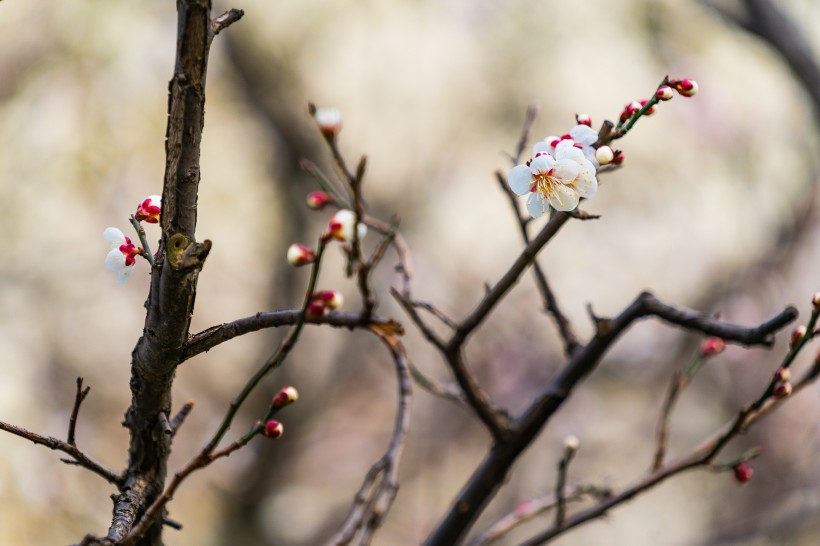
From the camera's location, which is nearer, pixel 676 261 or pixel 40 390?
pixel 40 390

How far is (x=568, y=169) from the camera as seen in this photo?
607 mm

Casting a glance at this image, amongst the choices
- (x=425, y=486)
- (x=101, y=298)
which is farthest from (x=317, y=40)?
(x=425, y=486)

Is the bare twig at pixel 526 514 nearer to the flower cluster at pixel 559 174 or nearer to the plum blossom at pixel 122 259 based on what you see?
the flower cluster at pixel 559 174

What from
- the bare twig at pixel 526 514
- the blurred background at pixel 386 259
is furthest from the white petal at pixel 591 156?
the blurred background at pixel 386 259

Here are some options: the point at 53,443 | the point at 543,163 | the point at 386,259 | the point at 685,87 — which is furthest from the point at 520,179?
the point at 386,259

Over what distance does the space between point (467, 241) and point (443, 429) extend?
2.69 ft

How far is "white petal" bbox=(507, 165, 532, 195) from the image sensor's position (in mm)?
678

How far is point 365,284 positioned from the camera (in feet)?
1.71

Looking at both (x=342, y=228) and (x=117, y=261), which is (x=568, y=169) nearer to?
(x=342, y=228)

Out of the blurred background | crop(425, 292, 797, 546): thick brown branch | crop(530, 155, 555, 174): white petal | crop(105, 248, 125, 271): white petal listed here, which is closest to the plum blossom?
crop(105, 248, 125, 271): white petal

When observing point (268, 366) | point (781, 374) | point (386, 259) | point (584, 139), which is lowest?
point (268, 366)

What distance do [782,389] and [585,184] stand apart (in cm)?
35

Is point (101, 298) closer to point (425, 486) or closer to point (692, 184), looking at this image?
point (425, 486)

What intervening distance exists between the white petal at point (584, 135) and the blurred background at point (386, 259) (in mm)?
2303
